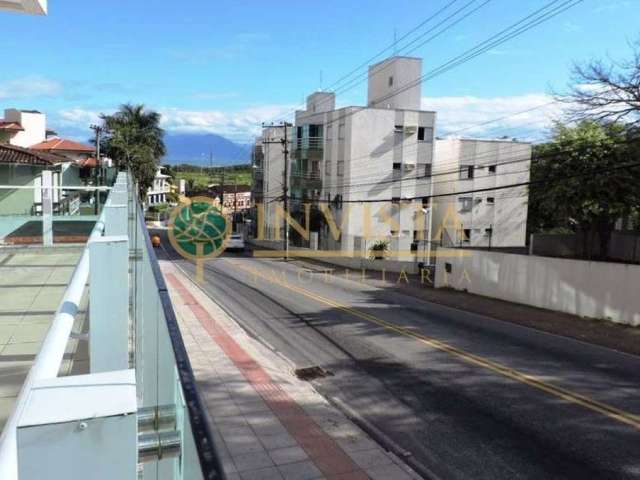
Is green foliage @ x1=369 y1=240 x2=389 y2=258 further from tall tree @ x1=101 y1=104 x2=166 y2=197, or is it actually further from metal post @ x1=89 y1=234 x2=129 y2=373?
metal post @ x1=89 y1=234 x2=129 y2=373

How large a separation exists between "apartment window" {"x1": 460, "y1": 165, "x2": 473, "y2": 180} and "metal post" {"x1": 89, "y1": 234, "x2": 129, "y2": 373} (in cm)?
4422

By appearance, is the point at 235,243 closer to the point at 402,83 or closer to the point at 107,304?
the point at 402,83

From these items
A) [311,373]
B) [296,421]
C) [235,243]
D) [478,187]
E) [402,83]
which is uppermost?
[402,83]

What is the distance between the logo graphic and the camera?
43.6 metres

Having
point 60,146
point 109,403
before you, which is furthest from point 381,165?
point 109,403

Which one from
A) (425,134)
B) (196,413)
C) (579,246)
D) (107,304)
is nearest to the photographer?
(196,413)

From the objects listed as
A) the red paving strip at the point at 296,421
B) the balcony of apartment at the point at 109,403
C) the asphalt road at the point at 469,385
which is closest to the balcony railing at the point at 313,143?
the asphalt road at the point at 469,385

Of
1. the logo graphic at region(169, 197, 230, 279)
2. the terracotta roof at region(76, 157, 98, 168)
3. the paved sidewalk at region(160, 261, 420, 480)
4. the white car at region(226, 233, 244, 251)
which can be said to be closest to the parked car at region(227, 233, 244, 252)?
the white car at region(226, 233, 244, 251)

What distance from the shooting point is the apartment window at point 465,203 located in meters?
44.3

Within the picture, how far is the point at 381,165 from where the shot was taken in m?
42.3

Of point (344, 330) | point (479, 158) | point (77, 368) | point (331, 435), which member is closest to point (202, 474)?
point (77, 368)

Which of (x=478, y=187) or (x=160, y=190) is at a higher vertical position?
(x=160, y=190)

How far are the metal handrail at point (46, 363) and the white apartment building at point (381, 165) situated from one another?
37.4m

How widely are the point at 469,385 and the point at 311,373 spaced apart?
3.23 m
